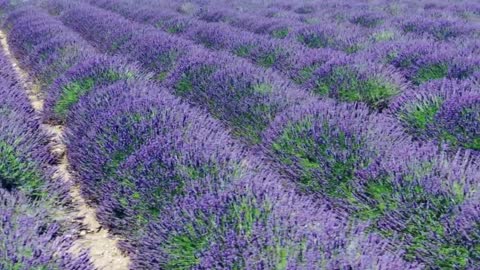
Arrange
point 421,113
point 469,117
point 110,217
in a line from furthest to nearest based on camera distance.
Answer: point 421,113
point 469,117
point 110,217

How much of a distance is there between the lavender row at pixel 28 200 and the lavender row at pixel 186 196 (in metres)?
0.30

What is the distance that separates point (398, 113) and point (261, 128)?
119 centimetres

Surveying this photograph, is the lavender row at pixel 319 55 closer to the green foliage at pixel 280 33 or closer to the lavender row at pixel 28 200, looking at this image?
the green foliage at pixel 280 33


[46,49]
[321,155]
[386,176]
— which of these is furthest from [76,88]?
[386,176]

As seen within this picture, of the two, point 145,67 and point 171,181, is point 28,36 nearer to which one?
point 145,67

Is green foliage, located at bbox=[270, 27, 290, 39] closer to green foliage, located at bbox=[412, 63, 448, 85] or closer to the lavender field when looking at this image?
the lavender field

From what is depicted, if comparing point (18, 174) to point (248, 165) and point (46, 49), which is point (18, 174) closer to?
point (248, 165)

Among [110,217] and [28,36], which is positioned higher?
[110,217]

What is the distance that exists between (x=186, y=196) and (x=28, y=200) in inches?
42.5

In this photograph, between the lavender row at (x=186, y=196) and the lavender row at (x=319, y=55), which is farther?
the lavender row at (x=319, y=55)

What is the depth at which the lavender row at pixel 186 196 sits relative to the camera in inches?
94.2

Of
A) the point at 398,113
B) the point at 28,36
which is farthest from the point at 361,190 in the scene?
the point at 28,36

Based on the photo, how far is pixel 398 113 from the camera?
4.75m

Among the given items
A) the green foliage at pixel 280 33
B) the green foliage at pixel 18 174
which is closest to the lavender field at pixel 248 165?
the green foliage at pixel 18 174
